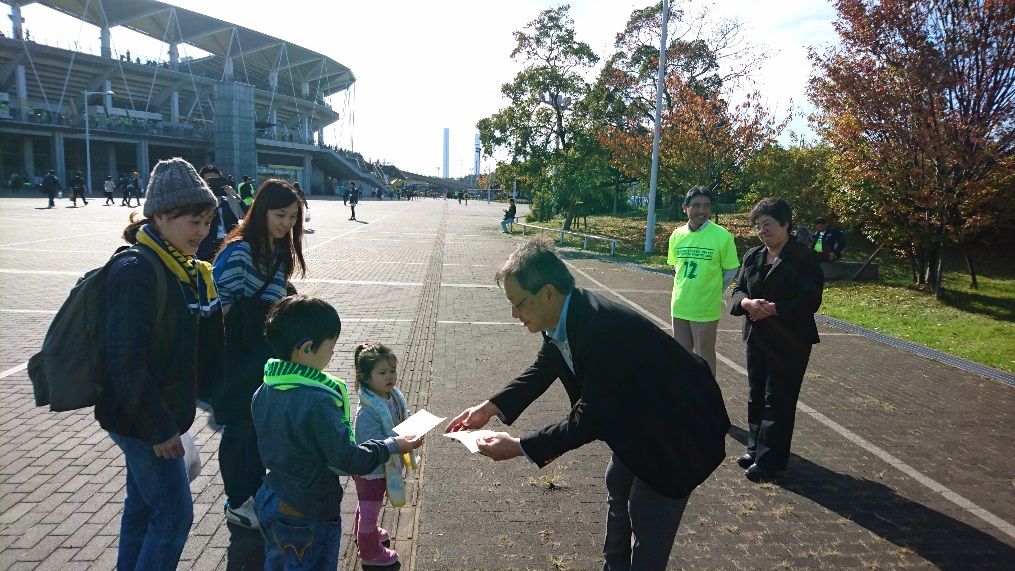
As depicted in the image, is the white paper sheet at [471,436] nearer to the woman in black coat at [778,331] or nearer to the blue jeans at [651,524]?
the blue jeans at [651,524]

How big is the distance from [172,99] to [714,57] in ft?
187

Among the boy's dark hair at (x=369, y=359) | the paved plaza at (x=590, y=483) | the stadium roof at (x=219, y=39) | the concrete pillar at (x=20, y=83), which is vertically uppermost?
the stadium roof at (x=219, y=39)

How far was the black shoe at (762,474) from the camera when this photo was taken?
4.26 meters

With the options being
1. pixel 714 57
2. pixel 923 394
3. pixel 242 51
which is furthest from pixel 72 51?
pixel 923 394

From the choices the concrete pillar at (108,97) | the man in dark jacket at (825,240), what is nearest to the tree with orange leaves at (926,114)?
the man in dark jacket at (825,240)

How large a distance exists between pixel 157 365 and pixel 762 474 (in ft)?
12.8

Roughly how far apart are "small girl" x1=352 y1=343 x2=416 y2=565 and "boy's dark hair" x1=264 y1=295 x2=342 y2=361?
2.73 ft

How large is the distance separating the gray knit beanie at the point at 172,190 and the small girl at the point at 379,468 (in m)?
1.19

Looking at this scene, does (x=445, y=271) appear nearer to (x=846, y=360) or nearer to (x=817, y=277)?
(x=846, y=360)

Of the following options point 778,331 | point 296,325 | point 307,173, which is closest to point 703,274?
point 778,331

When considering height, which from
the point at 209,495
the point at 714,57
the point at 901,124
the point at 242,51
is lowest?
the point at 209,495

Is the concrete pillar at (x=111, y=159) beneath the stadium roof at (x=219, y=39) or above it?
beneath

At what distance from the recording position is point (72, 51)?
52.2 metres

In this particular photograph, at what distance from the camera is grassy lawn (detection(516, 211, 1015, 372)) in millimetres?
9062
